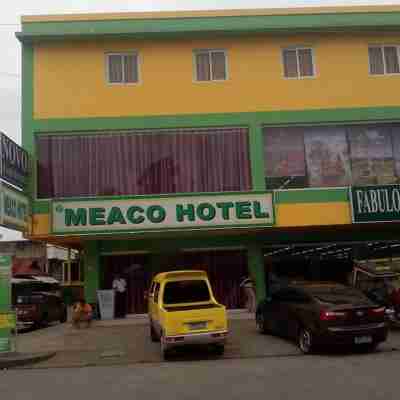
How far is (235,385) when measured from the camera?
8922 mm

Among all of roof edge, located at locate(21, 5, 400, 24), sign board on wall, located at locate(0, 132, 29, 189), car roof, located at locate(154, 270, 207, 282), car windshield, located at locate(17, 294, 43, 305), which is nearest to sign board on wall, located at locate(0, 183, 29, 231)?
sign board on wall, located at locate(0, 132, 29, 189)

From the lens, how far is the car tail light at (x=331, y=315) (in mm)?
11391

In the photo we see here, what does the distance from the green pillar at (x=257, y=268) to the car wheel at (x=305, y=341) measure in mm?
7802

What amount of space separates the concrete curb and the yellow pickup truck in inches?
113

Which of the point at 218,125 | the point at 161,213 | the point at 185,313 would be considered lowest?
the point at 185,313

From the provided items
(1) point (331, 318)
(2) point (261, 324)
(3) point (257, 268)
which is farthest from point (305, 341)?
(3) point (257, 268)

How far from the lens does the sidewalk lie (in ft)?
40.1

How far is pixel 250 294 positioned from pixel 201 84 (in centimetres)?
856

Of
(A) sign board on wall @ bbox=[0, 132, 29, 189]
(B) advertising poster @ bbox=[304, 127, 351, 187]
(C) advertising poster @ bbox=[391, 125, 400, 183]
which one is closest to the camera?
(A) sign board on wall @ bbox=[0, 132, 29, 189]

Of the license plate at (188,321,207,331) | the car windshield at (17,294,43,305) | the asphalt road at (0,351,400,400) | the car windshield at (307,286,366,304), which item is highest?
the car windshield at (17,294,43,305)

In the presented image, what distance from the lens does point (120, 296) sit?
20.4 metres

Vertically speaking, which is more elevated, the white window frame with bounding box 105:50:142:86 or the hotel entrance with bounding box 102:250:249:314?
the white window frame with bounding box 105:50:142:86

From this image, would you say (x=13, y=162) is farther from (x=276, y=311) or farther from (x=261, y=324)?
(x=276, y=311)

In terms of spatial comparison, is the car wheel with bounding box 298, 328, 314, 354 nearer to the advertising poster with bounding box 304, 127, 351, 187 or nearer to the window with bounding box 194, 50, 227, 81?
the advertising poster with bounding box 304, 127, 351, 187
